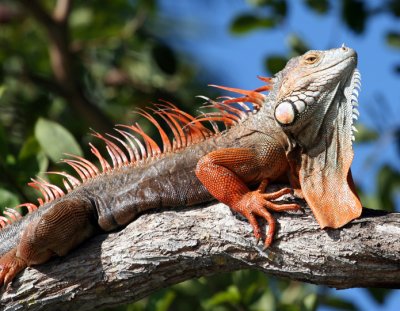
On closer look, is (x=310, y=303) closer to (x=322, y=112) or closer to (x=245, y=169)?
(x=245, y=169)

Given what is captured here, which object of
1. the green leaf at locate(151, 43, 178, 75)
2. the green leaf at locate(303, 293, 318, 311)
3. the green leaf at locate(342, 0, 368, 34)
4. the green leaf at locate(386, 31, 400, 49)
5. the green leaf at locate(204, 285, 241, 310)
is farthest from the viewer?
the green leaf at locate(386, 31, 400, 49)

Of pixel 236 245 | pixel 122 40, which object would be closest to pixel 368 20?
pixel 122 40

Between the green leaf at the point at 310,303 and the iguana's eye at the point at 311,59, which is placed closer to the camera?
the iguana's eye at the point at 311,59

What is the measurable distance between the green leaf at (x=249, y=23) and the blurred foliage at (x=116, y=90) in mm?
12

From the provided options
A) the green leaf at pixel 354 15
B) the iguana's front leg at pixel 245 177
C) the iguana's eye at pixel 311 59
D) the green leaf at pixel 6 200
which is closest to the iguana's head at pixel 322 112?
the iguana's eye at pixel 311 59

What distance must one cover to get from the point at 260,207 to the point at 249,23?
4194mm

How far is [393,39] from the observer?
11.0m

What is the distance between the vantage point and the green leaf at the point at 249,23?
10109 millimetres

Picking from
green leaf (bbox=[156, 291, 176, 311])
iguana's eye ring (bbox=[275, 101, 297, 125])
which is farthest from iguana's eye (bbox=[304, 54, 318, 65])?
green leaf (bbox=[156, 291, 176, 311])

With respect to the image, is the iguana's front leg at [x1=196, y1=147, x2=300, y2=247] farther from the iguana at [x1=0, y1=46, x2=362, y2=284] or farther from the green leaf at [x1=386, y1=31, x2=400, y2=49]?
the green leaf at [x1=386, y1=31, x2=400, y2=49]

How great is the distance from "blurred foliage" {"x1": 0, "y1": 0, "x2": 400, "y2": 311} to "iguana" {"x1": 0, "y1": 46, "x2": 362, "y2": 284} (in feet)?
2.53

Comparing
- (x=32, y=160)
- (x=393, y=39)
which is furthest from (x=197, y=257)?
(x=393, y=39)

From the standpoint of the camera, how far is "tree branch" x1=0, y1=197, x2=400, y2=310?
6277 millimetres

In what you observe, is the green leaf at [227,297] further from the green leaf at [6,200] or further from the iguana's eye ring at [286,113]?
the green leaf at [6,200]
